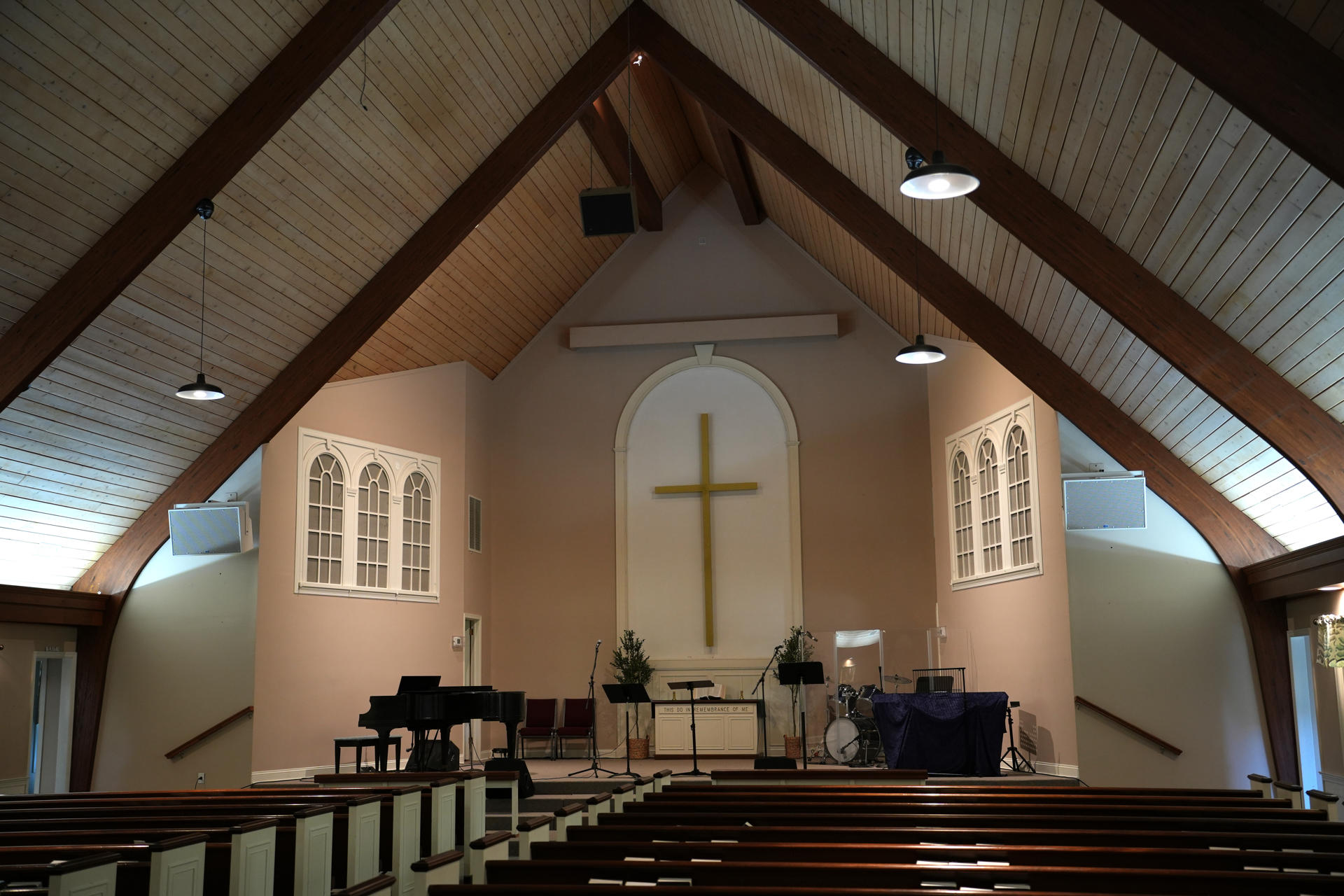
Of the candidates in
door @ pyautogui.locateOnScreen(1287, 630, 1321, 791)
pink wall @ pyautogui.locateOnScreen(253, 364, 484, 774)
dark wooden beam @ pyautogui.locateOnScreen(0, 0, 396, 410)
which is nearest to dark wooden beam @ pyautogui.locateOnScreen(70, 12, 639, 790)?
pink wall @ pyautogui.locateOnScreen(253, 364, 484, 774)

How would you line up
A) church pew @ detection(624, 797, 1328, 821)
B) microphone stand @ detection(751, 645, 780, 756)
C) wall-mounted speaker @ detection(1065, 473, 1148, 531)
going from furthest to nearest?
microphone stand @ detection(751, 645, 780, 756) < wall-mounted speaker @ detection(1065, 473, 1148, 531) < church pew @ detection(624, 797, 1328, 821)

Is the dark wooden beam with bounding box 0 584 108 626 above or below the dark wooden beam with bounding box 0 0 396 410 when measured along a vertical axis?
below

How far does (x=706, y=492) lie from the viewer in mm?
12938

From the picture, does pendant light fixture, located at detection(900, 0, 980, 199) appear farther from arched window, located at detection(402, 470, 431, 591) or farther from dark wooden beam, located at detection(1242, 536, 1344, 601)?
arched window, located at detection(402, 470, 431, 591)

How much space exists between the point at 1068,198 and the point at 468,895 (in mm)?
5653

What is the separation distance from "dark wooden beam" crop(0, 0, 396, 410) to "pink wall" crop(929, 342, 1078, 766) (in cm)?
647

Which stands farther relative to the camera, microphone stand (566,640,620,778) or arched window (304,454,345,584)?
A: arched window (304,454,345,584)

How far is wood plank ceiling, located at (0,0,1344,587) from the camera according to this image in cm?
581

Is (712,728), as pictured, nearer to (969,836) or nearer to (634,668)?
(634,668)

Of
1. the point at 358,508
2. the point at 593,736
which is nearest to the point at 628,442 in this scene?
the point at 358,508

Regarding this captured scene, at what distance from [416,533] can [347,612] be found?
1.32 m

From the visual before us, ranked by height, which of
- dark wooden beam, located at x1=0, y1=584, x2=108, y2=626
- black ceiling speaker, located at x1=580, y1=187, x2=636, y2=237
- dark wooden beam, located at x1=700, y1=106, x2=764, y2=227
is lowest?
dark wooden beam, located at x1=0, y1=584, x2=108, y2=626

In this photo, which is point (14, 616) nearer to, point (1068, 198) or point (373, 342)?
point (373, 342)

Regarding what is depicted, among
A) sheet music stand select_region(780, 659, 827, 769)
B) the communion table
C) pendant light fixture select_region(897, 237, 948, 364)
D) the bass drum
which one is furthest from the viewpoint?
→ the communion table
